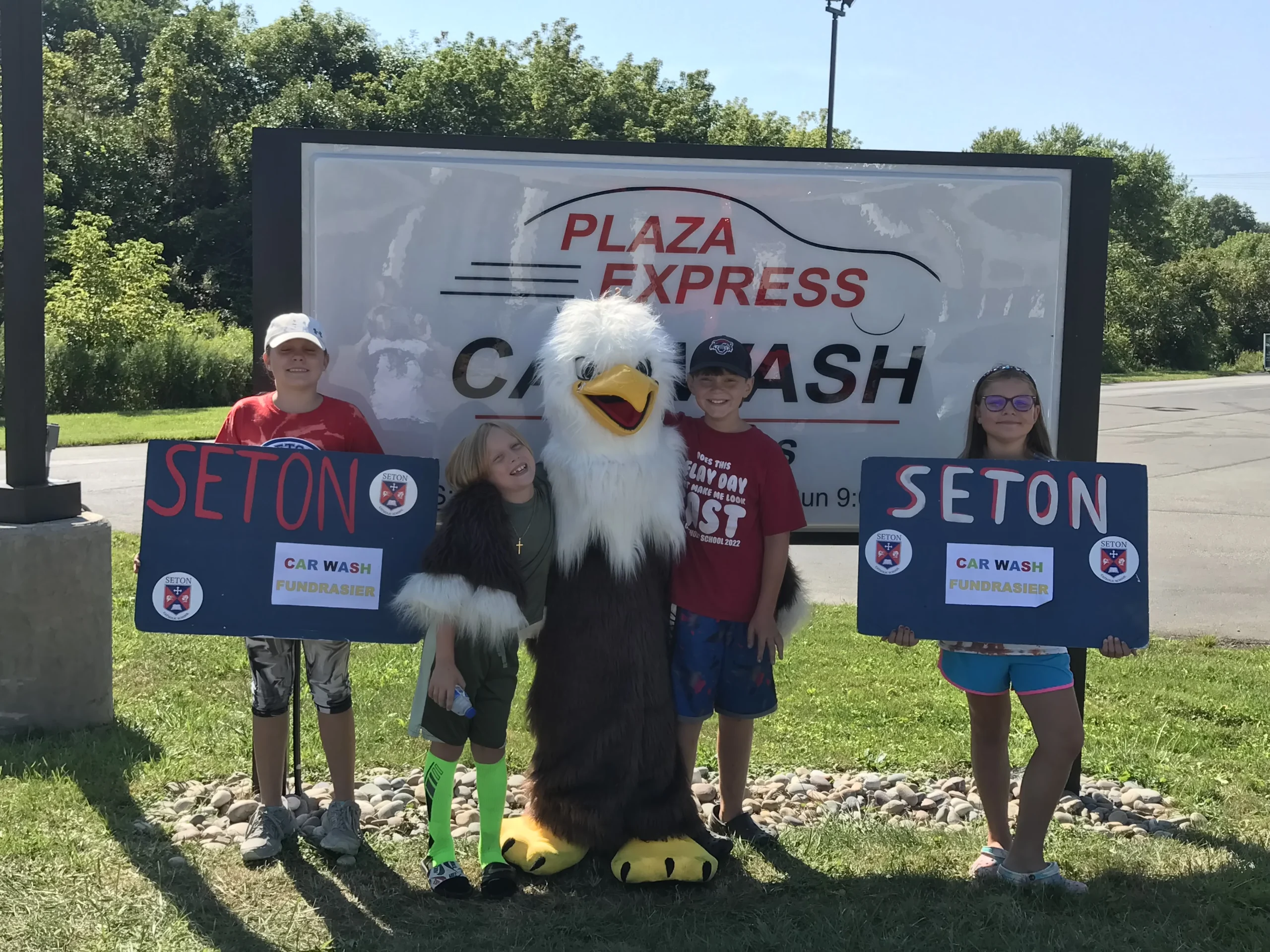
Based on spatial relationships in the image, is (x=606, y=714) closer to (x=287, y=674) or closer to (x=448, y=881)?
(x=448, y=881)

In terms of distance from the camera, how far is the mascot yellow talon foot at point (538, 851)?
316 cm

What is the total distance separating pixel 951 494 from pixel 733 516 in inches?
27.1

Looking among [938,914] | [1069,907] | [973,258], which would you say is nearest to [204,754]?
[938,914]

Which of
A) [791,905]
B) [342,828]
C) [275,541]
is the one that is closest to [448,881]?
[342,828]

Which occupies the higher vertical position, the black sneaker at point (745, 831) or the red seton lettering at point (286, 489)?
the red seton lettering at point (286, 489)

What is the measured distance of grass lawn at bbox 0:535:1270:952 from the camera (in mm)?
2873

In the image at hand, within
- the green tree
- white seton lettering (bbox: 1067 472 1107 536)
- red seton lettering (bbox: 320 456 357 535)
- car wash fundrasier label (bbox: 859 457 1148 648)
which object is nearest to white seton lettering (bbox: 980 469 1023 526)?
car wash fundrasier label (bbox: 859 457 1148 648)

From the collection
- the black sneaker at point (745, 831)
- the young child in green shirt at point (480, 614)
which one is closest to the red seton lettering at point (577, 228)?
the young child in green shirt at point (480, 614)

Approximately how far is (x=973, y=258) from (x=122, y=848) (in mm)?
3557

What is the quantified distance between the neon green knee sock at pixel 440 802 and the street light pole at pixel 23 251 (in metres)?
2.18

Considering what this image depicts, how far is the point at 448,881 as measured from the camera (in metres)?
3.08

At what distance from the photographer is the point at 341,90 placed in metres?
40.5

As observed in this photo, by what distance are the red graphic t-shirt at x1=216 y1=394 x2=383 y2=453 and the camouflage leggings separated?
0.63m

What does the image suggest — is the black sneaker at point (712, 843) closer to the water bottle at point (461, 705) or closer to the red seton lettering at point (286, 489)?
the water bottle at point (461, 705)
